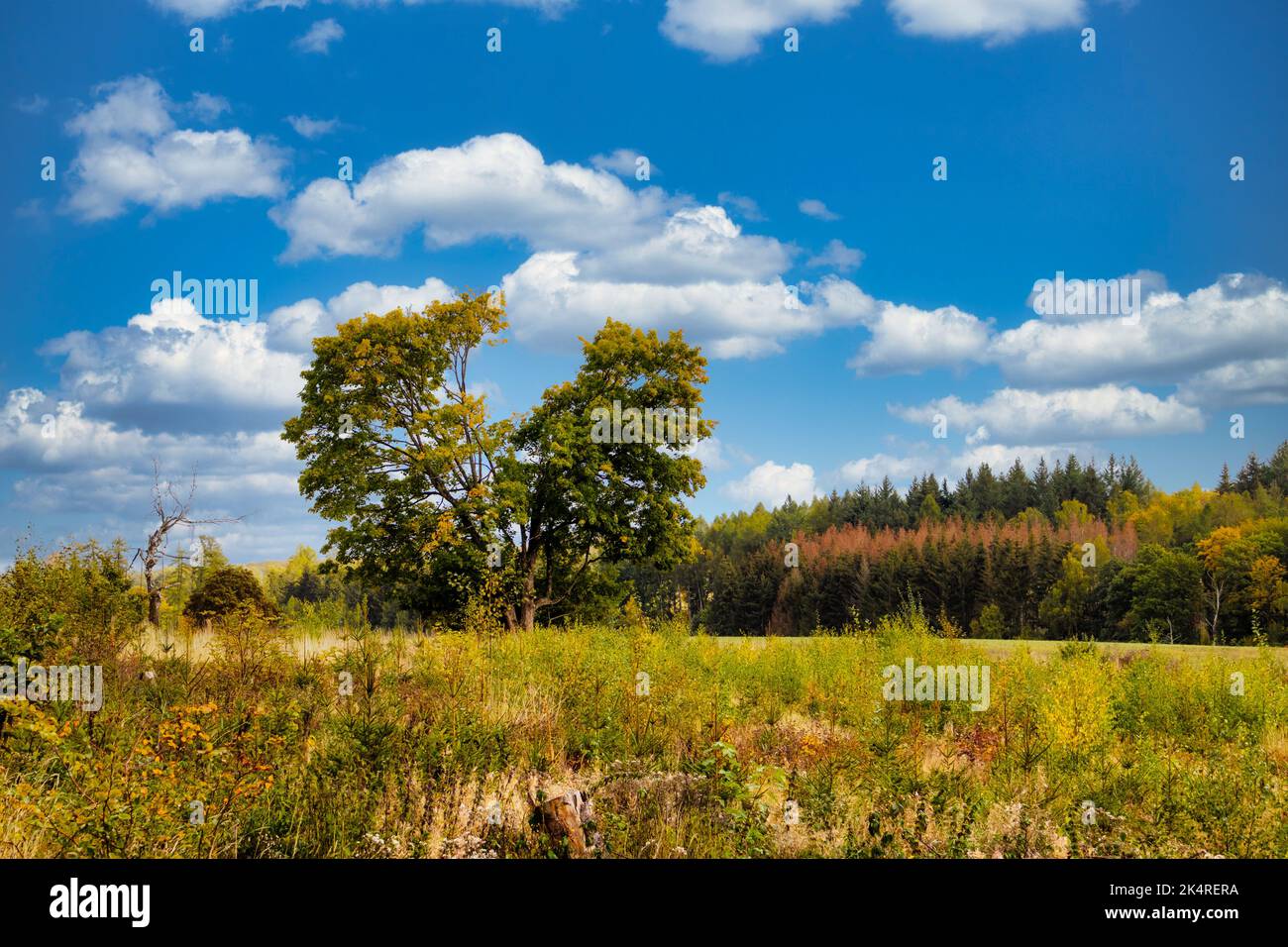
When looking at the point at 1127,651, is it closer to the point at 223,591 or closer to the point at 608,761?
the point at 608,761

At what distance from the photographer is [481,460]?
87.8 ft

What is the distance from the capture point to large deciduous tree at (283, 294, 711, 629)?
25766 millimetres

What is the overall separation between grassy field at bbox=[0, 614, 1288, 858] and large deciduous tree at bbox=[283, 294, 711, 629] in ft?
45.8

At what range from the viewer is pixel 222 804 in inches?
233

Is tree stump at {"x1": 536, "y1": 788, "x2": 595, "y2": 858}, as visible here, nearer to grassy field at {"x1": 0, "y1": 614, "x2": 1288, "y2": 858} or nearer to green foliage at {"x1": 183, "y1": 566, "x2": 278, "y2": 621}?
grassy field at {"x1": 0, "y1": 614, "x2": 1288, "y2": 858}

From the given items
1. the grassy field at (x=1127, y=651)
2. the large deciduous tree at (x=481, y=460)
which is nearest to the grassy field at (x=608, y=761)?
the grassy field at (x=1127, y=651)

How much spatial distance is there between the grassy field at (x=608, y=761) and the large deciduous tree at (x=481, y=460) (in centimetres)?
1397

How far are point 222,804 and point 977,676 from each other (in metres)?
9.34

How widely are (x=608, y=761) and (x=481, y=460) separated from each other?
A: 1956cm

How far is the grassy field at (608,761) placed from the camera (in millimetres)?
5965

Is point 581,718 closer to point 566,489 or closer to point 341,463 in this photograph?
point 566,489

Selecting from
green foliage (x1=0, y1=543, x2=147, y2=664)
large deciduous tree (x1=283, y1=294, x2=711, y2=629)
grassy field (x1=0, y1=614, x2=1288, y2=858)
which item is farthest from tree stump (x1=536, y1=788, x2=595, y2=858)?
large deciduous tree (x1=283, y1=294, x2=711, y2=629)
